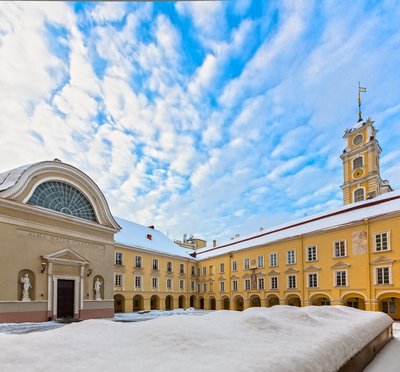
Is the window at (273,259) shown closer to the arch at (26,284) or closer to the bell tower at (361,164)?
the bell tower at (361,164)

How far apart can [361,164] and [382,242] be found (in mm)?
19706

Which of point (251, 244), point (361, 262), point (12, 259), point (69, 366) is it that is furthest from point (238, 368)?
point (251, 244)

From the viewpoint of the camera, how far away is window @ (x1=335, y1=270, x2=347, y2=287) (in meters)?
26.3

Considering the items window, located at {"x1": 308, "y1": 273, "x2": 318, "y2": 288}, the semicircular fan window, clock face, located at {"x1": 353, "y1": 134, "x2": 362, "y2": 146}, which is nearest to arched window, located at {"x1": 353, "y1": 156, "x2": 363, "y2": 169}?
clock face, located at {"x1": 353, "y1": 134, "x2": 362, "y2": 146}

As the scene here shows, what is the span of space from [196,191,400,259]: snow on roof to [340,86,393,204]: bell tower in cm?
944

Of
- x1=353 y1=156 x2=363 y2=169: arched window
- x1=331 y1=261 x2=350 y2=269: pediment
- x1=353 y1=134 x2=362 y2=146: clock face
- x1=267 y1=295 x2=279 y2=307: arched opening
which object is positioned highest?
x1=353 y1=134 x2=362 y2=146: clock face

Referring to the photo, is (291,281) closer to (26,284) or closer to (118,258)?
(118,258)

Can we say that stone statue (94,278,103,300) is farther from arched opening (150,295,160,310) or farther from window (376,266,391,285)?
window (376,266,391,285)

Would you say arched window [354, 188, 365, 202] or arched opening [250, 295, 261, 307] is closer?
arched opening [250, 295, 261, 307]

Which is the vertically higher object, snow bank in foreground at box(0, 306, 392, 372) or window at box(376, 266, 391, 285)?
snow bank in foreground at box(0, 306, 392, 372)

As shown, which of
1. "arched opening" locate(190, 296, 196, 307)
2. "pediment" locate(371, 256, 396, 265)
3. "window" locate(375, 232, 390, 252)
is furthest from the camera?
"arched opening" locate(190, 296, 196, 307)

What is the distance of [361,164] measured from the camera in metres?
41.1

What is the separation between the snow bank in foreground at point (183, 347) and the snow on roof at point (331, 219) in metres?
22.3

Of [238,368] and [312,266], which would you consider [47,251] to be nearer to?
[238,368]
